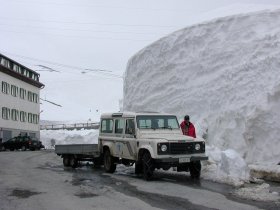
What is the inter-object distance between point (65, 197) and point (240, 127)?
11.0 meters

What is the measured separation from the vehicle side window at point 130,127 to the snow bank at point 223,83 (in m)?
2.97

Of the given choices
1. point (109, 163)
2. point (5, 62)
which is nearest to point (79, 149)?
point (109, 163)

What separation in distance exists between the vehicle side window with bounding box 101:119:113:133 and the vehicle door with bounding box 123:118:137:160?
1.31 meters

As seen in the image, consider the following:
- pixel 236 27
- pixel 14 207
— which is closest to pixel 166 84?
pixel 236 27

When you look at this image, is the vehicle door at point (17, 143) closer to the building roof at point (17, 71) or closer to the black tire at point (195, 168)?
the building roof at point (17, 71)

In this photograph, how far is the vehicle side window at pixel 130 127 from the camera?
640 inches

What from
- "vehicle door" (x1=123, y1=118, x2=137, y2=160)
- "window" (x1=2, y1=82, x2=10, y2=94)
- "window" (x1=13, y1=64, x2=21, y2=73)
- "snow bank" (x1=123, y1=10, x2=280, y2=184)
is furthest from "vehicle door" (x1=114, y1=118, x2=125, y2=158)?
"window" (x1=13, y1=64, x2=21, y2=73)

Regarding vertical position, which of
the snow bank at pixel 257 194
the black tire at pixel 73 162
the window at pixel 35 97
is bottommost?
the snow bank at pixel 257 194

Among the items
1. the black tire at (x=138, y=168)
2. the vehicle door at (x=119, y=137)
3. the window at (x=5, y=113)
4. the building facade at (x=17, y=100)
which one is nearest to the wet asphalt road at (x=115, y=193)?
the black tire at (x=138, y=168)

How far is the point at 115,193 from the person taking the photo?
39.1 feet

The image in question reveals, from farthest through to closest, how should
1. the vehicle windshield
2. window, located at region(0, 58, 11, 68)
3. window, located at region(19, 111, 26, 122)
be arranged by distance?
1. window, located at region(19, 111, 26, 122)
2. window, located at region(0, 58, 11, 68)
3. the vehicle windshield

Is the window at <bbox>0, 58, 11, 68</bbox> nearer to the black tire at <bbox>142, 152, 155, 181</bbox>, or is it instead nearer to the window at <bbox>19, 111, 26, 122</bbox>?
the window at <bbox>19, 111, 26, 122</bbox>

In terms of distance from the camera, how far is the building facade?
186 feet

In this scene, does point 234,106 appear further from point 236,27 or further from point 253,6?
point 253,6
